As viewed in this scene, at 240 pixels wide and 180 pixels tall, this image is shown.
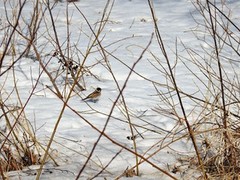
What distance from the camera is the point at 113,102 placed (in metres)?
1.30

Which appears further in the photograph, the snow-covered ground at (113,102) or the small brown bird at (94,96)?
the small brown bird at (94,96)

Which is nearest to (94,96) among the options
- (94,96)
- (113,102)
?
(94,96)

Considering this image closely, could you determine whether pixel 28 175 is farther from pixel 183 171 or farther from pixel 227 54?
pixel 227 54

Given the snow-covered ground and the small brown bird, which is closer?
the snow-covered ground

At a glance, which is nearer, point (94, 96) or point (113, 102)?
point (113, 102)

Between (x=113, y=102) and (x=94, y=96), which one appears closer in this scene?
(x=113, y=102)

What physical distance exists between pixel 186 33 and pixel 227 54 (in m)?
0.65

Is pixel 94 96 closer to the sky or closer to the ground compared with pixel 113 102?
closer to the ground

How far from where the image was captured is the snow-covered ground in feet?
4.91

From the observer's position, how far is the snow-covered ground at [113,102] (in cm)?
150

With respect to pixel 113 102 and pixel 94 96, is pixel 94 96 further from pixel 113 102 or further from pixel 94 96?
pixel 113 102

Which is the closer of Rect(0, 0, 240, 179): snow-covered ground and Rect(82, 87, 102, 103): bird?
Rect(0, 0, 240, 179): snow-covered ground

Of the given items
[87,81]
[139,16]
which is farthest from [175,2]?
[87,81]

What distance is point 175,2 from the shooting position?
4.66 metres
